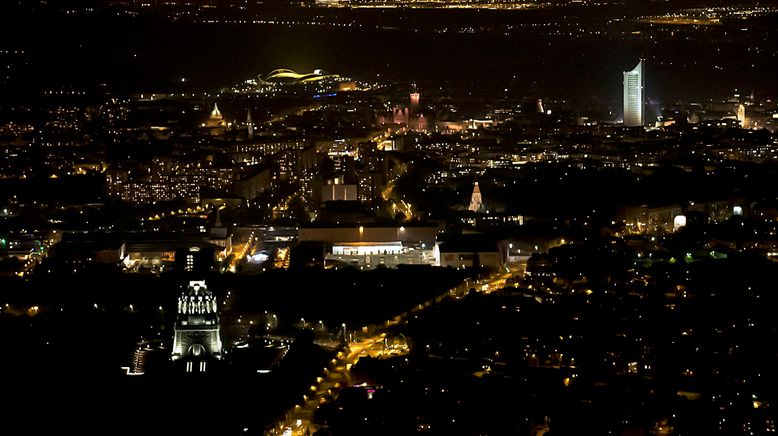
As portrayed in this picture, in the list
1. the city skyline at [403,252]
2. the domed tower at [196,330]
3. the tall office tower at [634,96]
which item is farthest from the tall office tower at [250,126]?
the domed tower at [196,330]

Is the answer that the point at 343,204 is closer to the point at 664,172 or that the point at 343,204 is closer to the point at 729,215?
the point at 729,215

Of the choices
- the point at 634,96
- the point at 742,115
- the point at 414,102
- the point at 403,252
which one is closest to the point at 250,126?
the point at 414,102

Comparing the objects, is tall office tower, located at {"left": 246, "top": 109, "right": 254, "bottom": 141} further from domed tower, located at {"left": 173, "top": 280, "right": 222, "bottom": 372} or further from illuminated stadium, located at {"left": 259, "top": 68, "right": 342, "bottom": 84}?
domed tower, located at {"left": 173, "top": 280, "right": 222, "bottom": 372}

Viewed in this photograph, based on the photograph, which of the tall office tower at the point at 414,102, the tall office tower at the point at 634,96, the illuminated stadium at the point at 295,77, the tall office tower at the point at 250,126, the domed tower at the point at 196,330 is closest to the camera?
the domed tower at the point at 196,330

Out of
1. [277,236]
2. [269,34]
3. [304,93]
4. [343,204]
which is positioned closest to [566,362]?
[277,236]

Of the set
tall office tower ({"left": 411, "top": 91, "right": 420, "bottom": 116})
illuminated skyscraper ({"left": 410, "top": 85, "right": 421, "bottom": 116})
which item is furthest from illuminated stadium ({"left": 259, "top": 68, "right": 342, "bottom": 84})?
tall office tower ({"left": 411, "top": 91, "right": 420, "bottom": 116})

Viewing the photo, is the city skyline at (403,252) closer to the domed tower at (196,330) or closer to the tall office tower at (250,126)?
the domed tower at (196,330)
